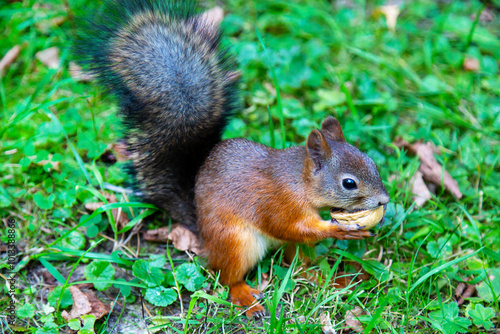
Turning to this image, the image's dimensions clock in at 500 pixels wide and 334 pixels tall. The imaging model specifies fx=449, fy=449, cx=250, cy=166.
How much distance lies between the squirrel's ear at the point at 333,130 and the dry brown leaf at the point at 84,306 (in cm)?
127

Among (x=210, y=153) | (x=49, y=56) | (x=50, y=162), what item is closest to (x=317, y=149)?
(x=210, y=153)

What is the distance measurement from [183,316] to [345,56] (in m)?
2.24

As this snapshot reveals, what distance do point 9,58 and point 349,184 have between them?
2.48m

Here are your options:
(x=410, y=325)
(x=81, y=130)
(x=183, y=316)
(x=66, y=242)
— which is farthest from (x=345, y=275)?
(x=81, y=130)

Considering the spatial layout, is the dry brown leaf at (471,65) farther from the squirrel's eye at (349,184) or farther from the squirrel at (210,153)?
the squirrel's eye at (349,184)

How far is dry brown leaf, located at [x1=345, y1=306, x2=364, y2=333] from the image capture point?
195 cm

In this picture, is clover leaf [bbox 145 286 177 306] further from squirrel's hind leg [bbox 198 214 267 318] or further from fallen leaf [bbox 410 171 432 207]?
fallen leaf [bbox 410 171 432 207]

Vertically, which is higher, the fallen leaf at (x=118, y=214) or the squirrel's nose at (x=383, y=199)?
the squirrel's nose at (x=383, y=199)

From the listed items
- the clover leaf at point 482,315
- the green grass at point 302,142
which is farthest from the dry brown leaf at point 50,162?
the clover leaf at point 482,315

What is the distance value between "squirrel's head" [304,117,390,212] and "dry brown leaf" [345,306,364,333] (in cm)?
46

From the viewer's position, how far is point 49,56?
313 centimetres

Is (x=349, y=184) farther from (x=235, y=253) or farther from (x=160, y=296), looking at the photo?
(x=160, y=296)

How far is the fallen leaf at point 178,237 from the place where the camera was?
2.23m

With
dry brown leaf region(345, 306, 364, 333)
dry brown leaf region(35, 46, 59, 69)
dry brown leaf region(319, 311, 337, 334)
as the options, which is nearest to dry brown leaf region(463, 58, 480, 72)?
dry brown leaf region(345, 306, 364, 333)
